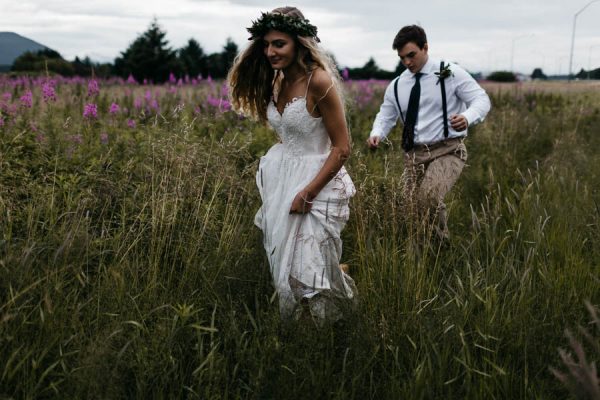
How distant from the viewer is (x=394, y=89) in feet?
16.5

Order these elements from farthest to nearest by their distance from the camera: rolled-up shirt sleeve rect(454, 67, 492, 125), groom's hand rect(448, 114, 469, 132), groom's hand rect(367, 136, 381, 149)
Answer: rolled-up shirt sleeve rect(454, 67, 492, 125) < groom's hand rect(367, 136, 381, 149) < groom's hand rect(448, 114, 469, 132)

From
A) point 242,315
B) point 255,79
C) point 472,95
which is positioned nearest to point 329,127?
point 255,79

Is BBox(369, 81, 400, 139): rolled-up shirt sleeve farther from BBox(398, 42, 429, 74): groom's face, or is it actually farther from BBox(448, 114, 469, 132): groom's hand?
BBox(448, 114, 469, 132): groom's hand

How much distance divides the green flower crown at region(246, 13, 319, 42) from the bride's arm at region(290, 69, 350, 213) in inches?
8.5

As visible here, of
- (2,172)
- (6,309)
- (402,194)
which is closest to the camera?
(6,309)

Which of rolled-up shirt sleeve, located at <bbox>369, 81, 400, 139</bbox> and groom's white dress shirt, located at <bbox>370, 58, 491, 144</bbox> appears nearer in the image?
groom's white dress shirt, located at <bbox>370, 58, 491, 144</bbox>

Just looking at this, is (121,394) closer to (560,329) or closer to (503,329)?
(503,329)

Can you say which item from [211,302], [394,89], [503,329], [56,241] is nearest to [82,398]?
[211,302]

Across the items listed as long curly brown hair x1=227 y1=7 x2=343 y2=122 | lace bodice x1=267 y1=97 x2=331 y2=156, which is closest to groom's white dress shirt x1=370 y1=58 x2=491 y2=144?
long curly brown hair x1=227 y1=7 x2=343 y2=122

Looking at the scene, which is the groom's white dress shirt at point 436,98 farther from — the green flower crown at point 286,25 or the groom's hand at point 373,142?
the green flower crown at point 286,25

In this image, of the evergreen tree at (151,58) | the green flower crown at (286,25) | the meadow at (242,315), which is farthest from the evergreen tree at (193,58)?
the green flower crown at (286,25)

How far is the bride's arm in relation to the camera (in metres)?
3.14

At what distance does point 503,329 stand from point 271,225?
50.1 inches

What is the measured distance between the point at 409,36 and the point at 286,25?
1.81 meters
